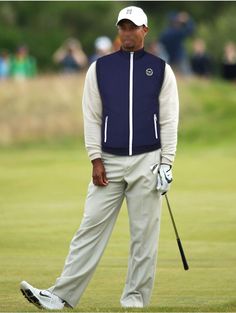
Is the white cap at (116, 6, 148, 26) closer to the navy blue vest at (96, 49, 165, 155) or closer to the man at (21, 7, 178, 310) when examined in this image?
the man at (21, 7, 178, 310)

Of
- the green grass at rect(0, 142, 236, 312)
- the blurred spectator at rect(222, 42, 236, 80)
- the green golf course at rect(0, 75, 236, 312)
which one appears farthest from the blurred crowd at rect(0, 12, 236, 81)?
the green grass at rect(0, 142, 236, 312)

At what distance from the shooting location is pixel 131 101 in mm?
8461

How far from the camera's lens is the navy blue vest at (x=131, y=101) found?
27.8 feet

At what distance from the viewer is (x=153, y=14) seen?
8362cm

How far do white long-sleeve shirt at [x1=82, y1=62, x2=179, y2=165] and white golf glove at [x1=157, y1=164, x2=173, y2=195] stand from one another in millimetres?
52

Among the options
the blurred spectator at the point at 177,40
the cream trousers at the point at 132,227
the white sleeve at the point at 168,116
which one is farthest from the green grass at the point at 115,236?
the blurred spectator at the point at 177,40

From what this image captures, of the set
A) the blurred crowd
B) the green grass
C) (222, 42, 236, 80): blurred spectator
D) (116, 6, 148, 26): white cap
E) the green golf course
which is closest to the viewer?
(116, 6, 148, 26): white cap

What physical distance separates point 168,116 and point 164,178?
1.39 feet

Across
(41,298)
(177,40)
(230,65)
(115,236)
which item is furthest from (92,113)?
(230,65)

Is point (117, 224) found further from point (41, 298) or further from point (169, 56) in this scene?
point (169, 56)

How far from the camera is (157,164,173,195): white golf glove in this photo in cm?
846

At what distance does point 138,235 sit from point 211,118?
20.9m

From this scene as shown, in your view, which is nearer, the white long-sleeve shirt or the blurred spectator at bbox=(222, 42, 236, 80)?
the white long-sleeve shirt

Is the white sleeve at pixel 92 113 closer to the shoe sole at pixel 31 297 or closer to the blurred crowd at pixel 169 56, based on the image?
the shoe sole at pixel 31 297
